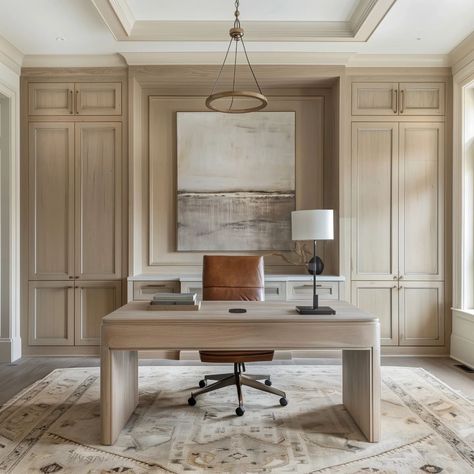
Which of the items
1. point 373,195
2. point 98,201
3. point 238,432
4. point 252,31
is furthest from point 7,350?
point 373,195

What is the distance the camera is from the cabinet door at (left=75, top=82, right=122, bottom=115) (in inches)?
174

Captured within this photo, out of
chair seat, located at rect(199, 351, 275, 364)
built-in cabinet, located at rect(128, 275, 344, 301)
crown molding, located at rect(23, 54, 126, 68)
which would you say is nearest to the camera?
chair seat, located at rect(199, 351, 275, 364)

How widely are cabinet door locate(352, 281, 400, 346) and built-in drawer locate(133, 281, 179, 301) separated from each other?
5.84 feet

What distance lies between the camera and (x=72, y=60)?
14.4 feet

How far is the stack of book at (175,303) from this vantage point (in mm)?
2678

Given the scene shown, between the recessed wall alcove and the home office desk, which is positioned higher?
the recessed wall alcove

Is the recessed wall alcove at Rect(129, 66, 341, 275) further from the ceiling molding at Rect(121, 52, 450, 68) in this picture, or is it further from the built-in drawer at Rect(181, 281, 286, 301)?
the built-in drawer at Rect(181, 281, 286, 301)

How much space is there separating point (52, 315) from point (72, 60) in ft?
8.33

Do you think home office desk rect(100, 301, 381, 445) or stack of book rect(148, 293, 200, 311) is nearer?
home office desk rect(100, 301, 381, 445)

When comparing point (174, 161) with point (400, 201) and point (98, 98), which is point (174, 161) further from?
point (400, 201)

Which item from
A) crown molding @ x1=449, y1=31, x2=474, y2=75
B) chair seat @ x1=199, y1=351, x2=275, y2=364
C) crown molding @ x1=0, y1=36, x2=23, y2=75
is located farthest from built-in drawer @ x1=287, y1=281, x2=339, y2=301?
crown molding @ x1=0, y1=36, x2=23, y2=75

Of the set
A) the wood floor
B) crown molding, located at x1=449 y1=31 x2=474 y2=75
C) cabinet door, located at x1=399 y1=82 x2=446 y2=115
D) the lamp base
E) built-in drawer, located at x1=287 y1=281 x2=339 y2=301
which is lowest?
the wood floor

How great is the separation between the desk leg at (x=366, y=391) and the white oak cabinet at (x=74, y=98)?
3.29 meters

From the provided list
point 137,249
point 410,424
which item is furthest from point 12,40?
point 410,424
